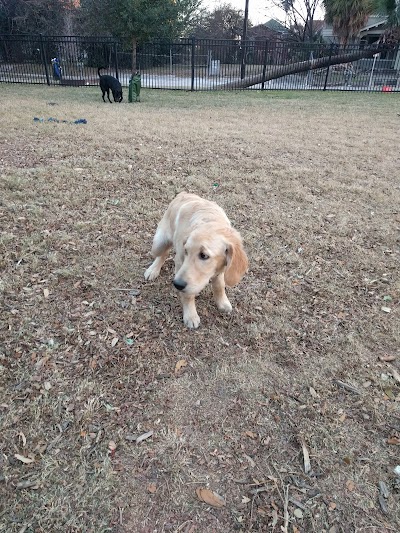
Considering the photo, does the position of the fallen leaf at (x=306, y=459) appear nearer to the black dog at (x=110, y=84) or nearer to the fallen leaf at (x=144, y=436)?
the fallen leaf at (x=144, y=436)

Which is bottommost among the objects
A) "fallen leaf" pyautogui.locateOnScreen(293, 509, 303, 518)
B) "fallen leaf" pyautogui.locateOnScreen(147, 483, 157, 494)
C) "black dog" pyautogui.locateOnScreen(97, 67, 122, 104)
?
"fallen leaf" pyautogui.locateOnScreen(293, 509, 303, 518)

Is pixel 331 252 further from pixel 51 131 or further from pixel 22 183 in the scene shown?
pixel 51 131

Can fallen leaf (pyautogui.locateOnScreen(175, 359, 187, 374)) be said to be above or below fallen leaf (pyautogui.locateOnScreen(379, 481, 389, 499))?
above

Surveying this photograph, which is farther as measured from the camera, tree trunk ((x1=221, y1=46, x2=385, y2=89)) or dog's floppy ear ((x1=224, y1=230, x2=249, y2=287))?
tree trunk ((x1=221, y1=46, x2=385, y2=89))

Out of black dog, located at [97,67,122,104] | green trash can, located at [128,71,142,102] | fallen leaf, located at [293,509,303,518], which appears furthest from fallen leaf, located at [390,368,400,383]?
green trash can, located at [128,71,142,102]

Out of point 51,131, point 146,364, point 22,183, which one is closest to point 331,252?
point 146,364

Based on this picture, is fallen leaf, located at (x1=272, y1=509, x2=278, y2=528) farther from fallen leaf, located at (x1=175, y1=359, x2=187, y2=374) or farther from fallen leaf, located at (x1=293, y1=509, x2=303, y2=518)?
fallen leaf, located at (x1=175, y1=359, x2=187, y2=374)

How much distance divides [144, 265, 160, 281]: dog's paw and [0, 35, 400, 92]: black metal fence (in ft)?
58.2

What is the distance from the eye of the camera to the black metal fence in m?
19.2

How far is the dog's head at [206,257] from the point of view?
221 cm

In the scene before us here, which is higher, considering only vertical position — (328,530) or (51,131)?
(51,131)

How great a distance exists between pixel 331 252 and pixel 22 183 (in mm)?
4175

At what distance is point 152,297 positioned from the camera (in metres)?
3.04

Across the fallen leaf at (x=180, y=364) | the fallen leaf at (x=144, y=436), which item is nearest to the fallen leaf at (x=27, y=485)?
the fallen leaf at (x=144, y=436)
